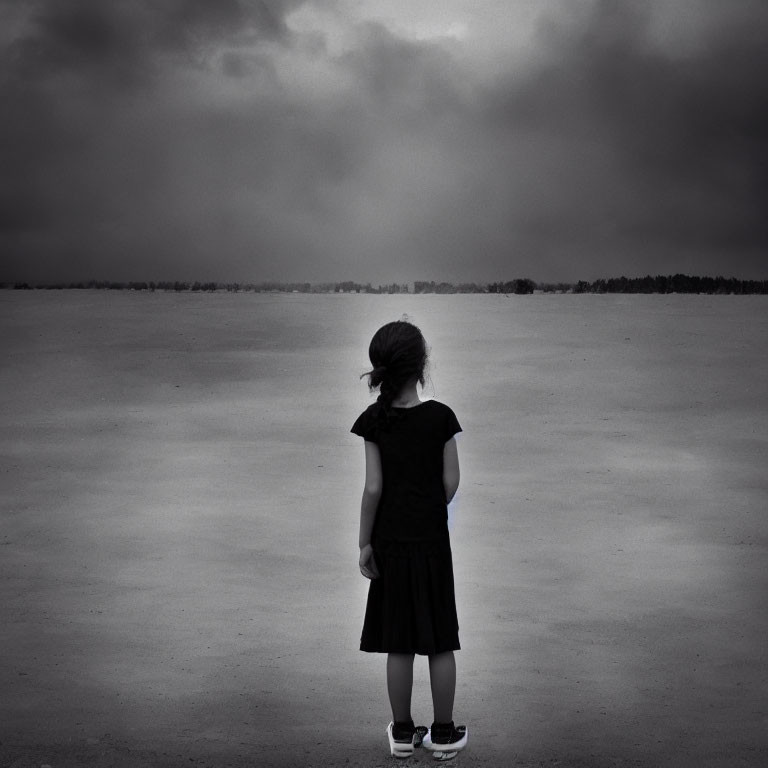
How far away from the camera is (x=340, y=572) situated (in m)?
6.89

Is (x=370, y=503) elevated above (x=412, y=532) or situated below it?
above

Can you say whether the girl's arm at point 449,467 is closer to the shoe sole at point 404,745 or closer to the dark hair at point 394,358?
the dark hair at point 394,358

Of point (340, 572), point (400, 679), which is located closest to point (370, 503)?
point (400, 679)

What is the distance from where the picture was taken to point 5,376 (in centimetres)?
1953

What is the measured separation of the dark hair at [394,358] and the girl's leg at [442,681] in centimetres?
89

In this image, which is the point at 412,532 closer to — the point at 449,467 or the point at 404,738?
the point at 449,467

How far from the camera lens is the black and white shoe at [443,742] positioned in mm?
3584

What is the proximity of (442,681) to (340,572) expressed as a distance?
133 inches

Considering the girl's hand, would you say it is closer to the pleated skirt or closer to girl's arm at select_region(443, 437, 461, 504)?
the pleated skirt

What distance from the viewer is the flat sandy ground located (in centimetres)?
399

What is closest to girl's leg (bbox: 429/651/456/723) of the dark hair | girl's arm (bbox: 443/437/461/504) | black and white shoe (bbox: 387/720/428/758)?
black and white shoe (bbox: 387/720/428/758)

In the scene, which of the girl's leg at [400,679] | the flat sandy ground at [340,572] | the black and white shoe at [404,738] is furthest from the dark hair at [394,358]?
the flat sandy ground at [340,572]

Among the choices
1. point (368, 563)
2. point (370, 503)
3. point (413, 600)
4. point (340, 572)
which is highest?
point (370, 503)

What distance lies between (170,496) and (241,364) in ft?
37.4
